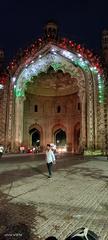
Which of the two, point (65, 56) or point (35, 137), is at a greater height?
point (65, 56)

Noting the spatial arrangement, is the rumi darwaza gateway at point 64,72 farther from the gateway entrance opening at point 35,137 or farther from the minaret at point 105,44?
the gateway entrance opening at point 35,137

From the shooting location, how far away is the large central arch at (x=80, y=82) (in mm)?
27609

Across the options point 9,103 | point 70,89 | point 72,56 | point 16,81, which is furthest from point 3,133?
point 70,89

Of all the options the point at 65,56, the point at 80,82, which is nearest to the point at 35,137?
the point at 80,82

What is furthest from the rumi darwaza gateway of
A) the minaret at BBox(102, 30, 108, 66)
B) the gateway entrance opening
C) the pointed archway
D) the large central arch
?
the pointed archway

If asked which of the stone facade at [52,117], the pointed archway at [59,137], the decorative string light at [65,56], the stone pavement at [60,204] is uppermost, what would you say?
the decorative string light at [65,56]

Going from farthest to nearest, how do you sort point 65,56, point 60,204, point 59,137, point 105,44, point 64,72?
point 59,137, point 105,44, point 64,72, point 65,56, point 60,204

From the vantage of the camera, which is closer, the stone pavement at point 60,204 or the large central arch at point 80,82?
the stone pavement at point 60,204

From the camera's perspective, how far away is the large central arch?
27.6m

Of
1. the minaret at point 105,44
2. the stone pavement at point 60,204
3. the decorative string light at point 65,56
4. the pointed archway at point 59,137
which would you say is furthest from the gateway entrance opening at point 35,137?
the stone pavement at point 60,204

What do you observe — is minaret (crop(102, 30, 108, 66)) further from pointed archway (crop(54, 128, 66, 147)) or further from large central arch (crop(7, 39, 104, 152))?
pointed archway (crop(54, 128, 66, 147))

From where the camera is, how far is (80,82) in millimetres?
29484

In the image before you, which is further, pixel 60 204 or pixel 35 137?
pixel 35 137

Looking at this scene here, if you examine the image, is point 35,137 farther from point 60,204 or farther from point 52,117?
point 60,204
